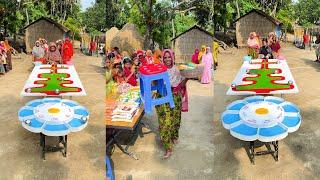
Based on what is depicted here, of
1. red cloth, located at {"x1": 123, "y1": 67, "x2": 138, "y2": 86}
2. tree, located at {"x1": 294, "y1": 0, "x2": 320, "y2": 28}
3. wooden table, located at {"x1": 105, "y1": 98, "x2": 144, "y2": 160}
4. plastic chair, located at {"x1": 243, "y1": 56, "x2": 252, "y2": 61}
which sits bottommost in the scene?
wooden table, located at {"x1": 105, "y1": 98, "x2": 144, "y2": 160}

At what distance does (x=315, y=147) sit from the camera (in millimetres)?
3510

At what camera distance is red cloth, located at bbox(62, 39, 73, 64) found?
397 cm

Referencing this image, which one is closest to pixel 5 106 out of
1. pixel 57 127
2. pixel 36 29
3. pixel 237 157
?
pixel 36 29

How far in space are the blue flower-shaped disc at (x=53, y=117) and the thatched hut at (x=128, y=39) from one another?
105 centimetres

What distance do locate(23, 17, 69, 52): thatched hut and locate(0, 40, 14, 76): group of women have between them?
1.48ft

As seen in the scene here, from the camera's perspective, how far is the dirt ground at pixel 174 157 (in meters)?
2.49

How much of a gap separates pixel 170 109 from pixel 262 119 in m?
0.99

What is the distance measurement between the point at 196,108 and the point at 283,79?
0.79 m

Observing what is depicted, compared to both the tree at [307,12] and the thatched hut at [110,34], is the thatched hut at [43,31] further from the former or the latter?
the tree at [307,12]

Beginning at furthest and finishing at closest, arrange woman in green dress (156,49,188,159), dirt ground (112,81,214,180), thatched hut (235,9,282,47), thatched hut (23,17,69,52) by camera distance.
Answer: thatched hut (23,17,69,52), thatched hut (235,9,282,47), dirt ground (112,81,214,180), woman in green dress (156,49,188,159)

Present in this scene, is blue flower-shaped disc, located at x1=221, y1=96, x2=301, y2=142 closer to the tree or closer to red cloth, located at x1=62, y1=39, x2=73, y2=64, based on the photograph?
the tree

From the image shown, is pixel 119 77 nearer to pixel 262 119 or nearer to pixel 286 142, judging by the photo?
pixel 262 119

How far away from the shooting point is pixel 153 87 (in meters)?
1.99

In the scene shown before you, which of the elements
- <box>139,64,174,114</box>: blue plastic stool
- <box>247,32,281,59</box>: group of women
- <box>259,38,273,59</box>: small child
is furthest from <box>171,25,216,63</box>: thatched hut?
<box>139,64,174,114</box>: blue plastic stool
